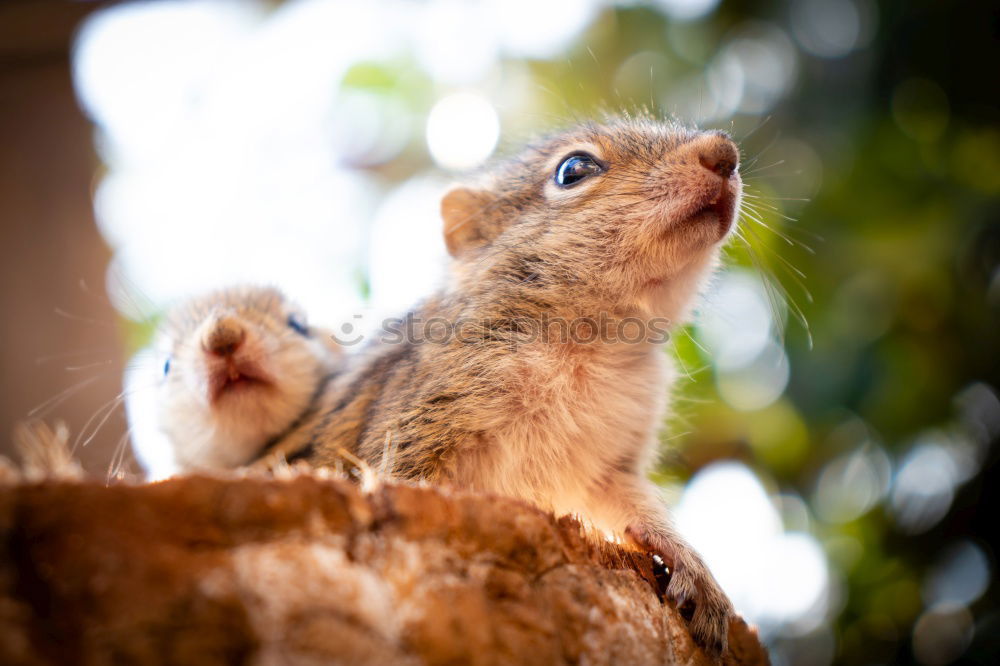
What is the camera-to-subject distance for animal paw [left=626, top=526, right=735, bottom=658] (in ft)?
7.87

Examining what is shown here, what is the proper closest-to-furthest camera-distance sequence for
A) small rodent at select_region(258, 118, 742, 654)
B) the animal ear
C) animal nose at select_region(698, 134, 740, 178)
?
small rodent at select_region(258, 118, 742, 654), animal nose at select_region(698, 134, 740, 178), the animal ear

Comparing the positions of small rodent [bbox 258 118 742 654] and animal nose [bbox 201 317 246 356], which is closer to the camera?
small rodent [bbox 258 118 742 654]

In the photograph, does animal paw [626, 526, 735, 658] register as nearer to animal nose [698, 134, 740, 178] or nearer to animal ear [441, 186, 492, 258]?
animal nose [698, 134, 740, 178]

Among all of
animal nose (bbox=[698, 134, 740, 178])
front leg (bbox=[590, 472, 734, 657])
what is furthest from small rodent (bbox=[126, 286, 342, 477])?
animal nose (bbox=[698, 134, 740, 178])

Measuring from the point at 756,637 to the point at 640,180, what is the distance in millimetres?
1757

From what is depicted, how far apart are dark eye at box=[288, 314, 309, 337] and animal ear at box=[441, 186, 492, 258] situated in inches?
41.6

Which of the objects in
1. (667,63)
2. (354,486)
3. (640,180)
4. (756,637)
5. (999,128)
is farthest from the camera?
(667,63)

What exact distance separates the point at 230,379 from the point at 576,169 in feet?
6.00

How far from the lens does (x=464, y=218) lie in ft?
11.8

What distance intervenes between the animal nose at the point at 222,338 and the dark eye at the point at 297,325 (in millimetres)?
634

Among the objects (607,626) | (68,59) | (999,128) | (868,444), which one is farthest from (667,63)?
(607,626)

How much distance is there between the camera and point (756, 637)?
2494 mm

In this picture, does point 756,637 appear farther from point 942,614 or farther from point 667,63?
point 667,63

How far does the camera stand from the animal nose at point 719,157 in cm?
286
